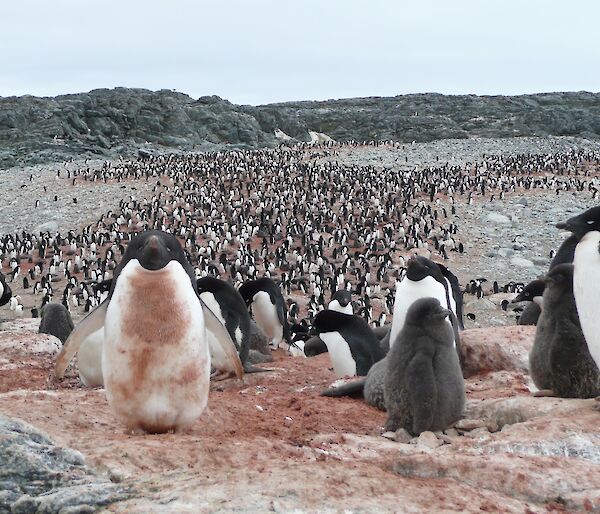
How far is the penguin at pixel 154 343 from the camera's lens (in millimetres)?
4477

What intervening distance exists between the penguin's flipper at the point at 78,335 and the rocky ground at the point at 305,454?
311 millimetres

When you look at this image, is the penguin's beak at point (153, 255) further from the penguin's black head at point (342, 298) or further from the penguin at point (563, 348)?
the penguin's black head at point (342, 298)

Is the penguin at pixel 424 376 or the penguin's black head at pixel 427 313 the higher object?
the penguin's black head at pixel 427 313

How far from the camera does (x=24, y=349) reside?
9359mm

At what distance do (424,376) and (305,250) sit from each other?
17212 millimetres

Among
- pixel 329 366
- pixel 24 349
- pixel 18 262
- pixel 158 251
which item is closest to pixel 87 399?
pixel 158 251

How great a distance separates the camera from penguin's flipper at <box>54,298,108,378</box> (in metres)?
4.91

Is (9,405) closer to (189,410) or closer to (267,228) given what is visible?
(189,410)

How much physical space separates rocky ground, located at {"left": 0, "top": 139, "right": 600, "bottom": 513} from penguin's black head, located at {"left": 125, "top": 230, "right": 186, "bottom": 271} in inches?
41.7

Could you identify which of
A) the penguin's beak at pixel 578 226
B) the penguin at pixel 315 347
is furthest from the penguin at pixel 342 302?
the penguin's beak at pixel 578 226

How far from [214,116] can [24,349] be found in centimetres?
5666

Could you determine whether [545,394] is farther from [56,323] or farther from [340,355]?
[56,323]

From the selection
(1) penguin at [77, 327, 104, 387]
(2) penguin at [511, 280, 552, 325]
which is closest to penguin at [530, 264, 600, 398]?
(2) penguin at [511, 280, 552, 325]

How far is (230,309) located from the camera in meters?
8.88
